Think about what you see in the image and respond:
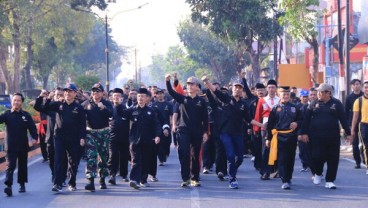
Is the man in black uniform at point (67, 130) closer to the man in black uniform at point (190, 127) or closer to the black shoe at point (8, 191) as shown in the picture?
the black shoe at point (8, 191)

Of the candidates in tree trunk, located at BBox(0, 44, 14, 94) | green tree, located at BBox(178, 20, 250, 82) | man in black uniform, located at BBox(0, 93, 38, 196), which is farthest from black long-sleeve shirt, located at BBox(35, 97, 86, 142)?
green tree, located at BBox(178, 20, 250, 82)

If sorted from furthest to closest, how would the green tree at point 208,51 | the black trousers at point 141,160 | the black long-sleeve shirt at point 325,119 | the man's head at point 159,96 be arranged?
the green tree at point 208,51 < the man's head at point 159,96 < the black trousers at point 141,160 < the black long-sleeve shirt at point 325,119

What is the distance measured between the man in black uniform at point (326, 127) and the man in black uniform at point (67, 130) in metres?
3.95

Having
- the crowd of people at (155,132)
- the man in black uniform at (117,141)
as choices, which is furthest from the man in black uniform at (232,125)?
the man in black uniform at (117,141)

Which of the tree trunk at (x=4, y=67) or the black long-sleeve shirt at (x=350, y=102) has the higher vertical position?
the tree trunk at (x=4, y=67)

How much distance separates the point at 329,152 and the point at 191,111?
2.57 m

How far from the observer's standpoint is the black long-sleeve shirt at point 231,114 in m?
15.1

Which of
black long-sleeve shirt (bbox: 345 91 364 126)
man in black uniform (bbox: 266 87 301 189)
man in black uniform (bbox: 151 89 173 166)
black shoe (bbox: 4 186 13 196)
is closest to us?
black shoe (bbox: 4 186 13 196)

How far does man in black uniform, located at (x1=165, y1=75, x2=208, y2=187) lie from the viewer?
14781 mm

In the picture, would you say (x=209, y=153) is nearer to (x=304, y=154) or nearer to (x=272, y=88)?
(x=304, y=154)

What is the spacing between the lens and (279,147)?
14617mm

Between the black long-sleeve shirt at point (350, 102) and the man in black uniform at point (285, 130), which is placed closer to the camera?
the man in black uniform at point (285, 130)

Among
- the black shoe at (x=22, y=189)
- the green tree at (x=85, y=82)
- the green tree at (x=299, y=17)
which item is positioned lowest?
the black shoe at (x=22, y=189)

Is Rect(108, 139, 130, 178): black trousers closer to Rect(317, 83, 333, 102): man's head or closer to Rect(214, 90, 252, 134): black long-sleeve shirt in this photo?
Rect(214, 90, 252, 134): black long-sleeve shirt
